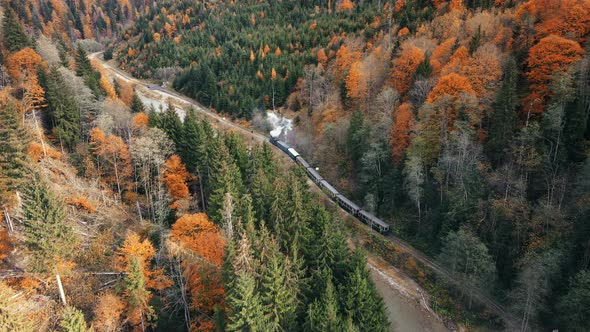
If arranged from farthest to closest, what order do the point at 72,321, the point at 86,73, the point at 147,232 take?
the point at 86,73
the point at 147,232
the point at 72,321

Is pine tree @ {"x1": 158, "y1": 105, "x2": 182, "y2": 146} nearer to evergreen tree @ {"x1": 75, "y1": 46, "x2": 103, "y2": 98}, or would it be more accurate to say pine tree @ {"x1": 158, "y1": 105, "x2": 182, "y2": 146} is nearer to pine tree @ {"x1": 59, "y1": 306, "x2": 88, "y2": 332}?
evergreen tree @ {"x1": 75, "y1": 46, "x2": 103, "y2": 98}

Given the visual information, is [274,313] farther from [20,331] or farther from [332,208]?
[332,208]

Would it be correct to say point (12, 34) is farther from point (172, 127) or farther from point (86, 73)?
point (172, 127)

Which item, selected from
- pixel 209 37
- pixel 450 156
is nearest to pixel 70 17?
pixel 209 37

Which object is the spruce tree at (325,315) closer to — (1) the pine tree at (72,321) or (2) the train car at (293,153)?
(1) the pine tree at (72,321)

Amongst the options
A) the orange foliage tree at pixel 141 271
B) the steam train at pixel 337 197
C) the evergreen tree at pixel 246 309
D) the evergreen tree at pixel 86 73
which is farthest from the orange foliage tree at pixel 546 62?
the evergreen tree at pixel 86 73

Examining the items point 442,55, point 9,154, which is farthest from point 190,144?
point 442,55
